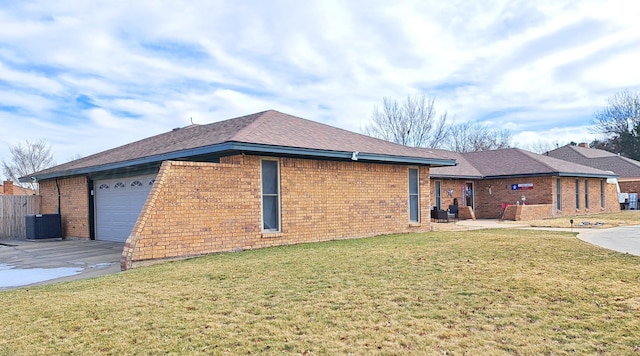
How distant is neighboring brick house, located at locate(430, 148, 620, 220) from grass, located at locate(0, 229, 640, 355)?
14881 mm

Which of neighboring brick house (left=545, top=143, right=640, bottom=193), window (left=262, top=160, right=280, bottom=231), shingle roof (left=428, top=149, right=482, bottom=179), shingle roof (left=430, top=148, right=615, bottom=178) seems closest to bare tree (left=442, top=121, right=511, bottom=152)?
neighboring brick house (left=545, top=143, right=640, bottom=193)

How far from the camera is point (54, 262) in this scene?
10422mm

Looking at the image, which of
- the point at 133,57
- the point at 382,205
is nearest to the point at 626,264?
the point at 382,205

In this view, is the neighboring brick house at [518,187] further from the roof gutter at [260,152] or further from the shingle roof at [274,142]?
the shingle roof at [274,142]

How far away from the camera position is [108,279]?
296 inches

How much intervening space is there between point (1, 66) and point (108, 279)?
1098 centimetres

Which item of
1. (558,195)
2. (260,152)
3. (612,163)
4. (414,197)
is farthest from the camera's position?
(612,163)

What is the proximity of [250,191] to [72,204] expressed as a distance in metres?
9.86

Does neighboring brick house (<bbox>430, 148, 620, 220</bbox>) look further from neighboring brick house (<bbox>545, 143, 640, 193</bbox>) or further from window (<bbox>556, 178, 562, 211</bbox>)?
neighboring brick house (<bbox>545, 143, 640, 193</bbox>)

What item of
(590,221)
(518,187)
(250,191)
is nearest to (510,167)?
(518,187)

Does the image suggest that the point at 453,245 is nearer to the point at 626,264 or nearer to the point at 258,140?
the point at 626,264

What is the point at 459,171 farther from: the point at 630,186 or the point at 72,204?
the point at 72,204

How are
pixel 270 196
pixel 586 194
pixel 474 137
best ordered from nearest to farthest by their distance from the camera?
pixel 270 196, pixel 586 194, pixel 474 137

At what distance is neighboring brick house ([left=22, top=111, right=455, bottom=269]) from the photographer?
9508mm
